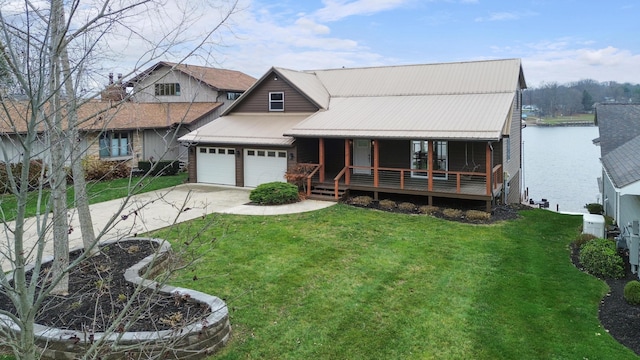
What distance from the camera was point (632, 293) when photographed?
8.54m

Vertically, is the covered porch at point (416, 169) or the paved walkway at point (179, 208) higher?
the covered porch at point (416, 169)

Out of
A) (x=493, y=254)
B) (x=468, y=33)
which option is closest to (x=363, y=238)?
(x=493, y=254)

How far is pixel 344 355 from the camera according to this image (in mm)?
6770

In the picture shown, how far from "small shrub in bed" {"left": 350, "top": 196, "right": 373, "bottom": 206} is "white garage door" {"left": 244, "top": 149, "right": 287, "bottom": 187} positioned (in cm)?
366

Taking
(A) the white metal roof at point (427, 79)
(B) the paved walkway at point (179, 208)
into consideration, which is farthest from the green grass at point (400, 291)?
(A) the white metal roof at point (427, 79)

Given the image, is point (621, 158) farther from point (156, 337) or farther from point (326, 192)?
point (156, 337)

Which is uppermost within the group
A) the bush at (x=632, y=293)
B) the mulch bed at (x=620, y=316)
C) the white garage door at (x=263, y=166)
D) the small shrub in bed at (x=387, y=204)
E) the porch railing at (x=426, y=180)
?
the white garage door at (x=263, y=166)

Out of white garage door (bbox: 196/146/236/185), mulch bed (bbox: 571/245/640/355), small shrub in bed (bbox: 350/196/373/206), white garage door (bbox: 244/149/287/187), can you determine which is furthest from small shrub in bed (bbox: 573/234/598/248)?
white garage door (bbox: 196/146/236/185)

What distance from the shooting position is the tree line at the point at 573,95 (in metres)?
53.8

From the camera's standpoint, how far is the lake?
105 feet

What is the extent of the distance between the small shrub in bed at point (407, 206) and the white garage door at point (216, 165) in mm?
8120

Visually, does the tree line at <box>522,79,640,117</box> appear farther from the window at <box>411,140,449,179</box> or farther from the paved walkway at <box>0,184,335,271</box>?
the paved walkway at <box>0,184,335,271</box>

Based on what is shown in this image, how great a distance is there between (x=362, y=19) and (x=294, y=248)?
667 inches

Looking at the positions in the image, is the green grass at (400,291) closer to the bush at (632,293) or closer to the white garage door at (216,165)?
the bush at (632,293)
